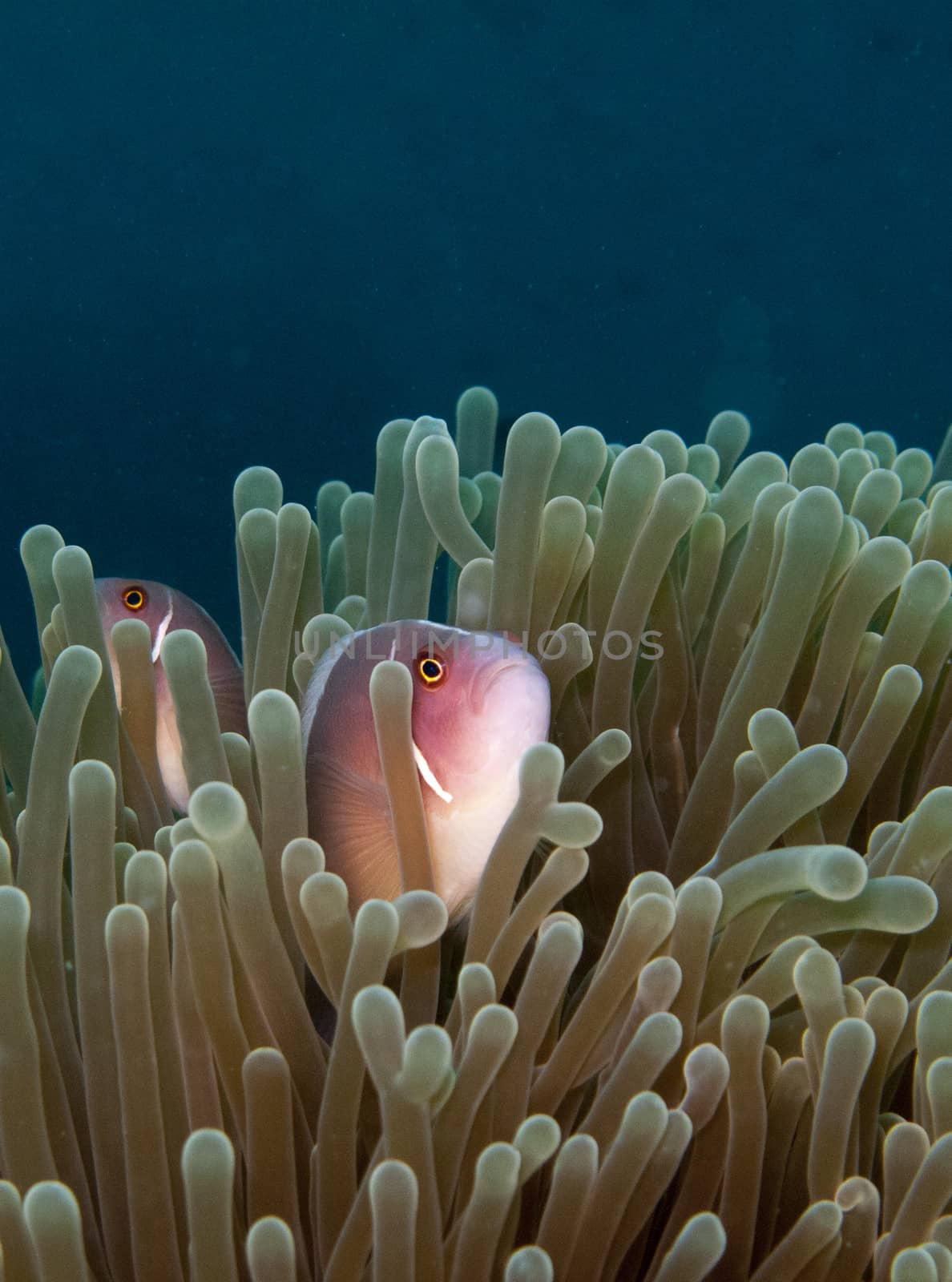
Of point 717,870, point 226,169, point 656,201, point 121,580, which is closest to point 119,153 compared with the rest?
point 226,169

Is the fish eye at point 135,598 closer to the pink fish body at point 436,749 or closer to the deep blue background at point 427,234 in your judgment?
the pink fish body at point 436,749

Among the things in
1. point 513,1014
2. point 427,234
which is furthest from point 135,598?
point 427,234

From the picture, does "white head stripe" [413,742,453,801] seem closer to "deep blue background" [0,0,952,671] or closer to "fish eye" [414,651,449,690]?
"fish eye" [414,651,449,690]

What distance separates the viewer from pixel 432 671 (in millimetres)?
869

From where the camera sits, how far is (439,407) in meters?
12.7

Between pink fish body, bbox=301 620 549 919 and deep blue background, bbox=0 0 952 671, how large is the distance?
10166mm

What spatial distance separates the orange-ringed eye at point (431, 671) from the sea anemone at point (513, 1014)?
5 centimetres

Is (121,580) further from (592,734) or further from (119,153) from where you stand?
(119,153)

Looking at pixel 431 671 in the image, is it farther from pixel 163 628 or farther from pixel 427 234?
pixel 427 234

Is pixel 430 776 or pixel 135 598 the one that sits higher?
pixel 135 598

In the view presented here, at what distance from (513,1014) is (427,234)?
12.5 m

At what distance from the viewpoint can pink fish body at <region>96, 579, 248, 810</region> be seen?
1.19 meters

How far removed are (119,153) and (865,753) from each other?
12.7 metres

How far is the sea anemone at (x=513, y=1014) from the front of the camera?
28.2 inches
